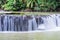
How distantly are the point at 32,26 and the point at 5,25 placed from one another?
1757 millimetres

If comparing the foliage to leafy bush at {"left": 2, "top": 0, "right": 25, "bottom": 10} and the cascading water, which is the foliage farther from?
the cascading water

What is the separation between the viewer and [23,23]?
1634 centimetres

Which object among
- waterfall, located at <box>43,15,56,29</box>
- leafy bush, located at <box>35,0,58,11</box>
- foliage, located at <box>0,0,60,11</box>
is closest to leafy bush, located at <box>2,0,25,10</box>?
foliage, located at <box>0,0,60,11</box>

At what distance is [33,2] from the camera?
23.2 m

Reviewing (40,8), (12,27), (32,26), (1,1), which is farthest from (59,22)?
(1,1)

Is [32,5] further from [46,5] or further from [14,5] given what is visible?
[14,5]

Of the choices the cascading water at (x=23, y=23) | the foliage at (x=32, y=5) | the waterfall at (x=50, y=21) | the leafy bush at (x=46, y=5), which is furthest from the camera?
the foliage at (x=32, y=5)

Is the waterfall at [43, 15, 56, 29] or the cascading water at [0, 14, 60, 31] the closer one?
the cascading water at [0, 14, 60, 31]

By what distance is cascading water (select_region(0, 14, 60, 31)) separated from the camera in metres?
16.2

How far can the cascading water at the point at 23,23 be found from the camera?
53.0 feet

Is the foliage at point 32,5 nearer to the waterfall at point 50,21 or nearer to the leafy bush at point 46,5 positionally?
the leafy bush at point 46,5

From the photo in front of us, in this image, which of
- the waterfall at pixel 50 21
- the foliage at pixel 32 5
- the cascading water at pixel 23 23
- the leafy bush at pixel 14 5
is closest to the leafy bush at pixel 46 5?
the foliage at pixel 32 5

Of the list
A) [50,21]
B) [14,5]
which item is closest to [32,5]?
[14,5]

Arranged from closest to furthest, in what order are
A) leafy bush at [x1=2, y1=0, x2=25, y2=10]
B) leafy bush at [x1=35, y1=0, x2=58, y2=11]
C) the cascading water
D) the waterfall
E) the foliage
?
the cascading water < the waterfall < leafy bush at [x1=35, y1=0, x2=58, y2=11] < the foliage < leafy bush at [x1=2, y1=0, x2=25, y2=10]
